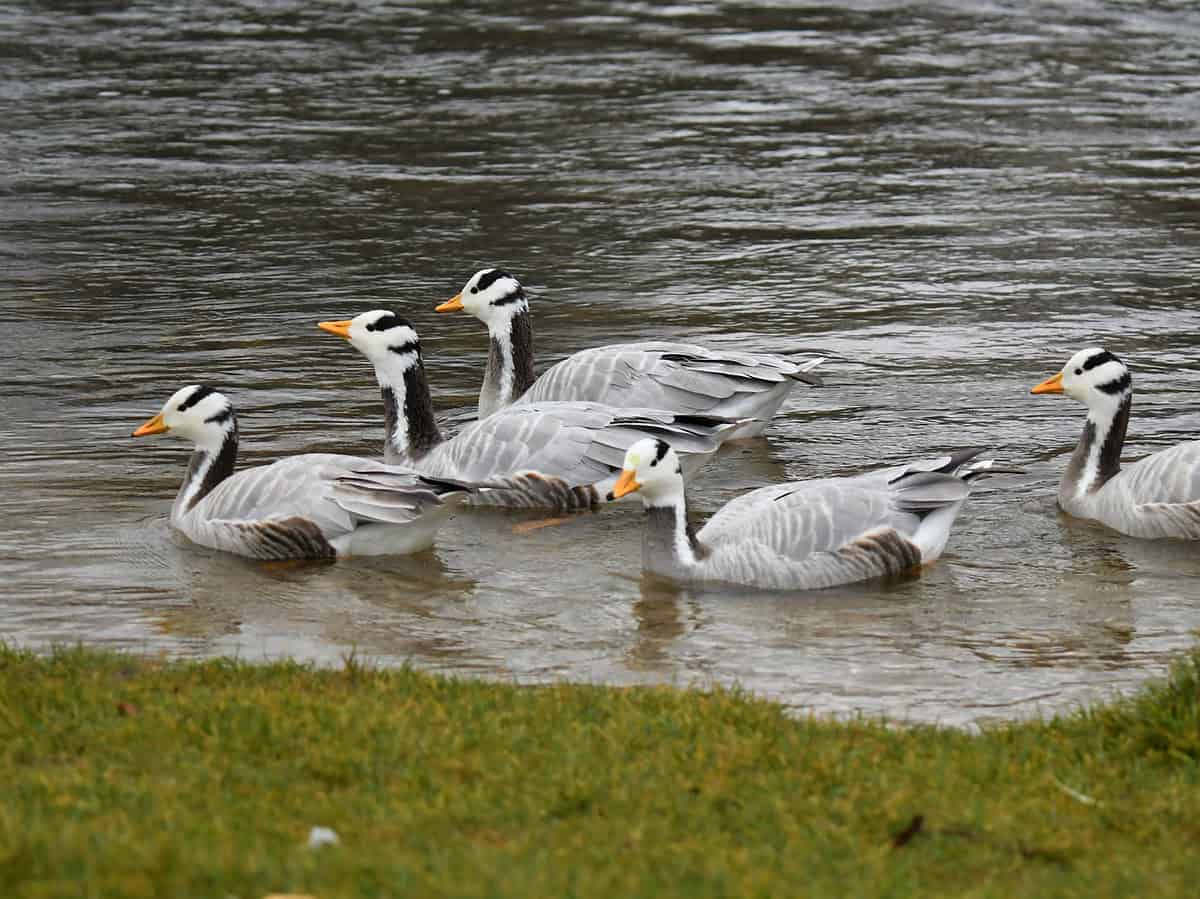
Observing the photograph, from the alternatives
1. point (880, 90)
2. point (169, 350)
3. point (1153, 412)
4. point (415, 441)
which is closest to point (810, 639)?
point (415, 441)

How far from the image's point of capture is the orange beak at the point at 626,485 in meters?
11.6

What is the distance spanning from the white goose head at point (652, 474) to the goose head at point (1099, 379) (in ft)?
11.0

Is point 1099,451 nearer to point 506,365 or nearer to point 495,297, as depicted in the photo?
point 506,365

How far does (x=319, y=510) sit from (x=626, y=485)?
2028 millimetres

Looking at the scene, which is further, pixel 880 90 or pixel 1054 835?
pixel 880 90

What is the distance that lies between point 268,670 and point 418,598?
8.70ft

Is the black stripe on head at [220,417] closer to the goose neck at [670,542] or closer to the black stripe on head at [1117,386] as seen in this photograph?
the goose neck at [670,542]

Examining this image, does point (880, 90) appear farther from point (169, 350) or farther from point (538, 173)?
point (169, 350)

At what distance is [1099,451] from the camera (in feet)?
43.4

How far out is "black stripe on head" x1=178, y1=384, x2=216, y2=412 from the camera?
12750 millimetres

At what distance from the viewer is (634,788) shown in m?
7.24

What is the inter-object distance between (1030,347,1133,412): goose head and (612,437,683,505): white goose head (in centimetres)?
334

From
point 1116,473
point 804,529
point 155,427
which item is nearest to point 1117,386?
point 1116,473

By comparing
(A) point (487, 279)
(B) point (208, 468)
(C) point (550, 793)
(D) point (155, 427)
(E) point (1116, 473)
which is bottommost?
(E) point (1116, 473)
